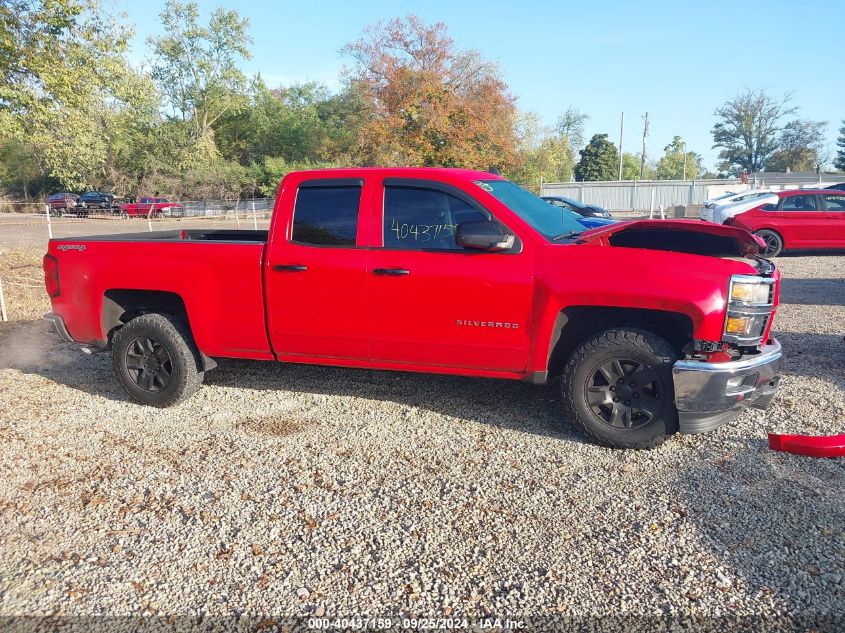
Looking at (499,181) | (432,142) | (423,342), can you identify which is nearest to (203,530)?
(423,342)

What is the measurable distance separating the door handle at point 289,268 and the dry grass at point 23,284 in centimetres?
615

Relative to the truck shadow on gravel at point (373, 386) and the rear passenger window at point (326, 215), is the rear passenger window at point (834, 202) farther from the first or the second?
the rear passenger window at point (326, 215)

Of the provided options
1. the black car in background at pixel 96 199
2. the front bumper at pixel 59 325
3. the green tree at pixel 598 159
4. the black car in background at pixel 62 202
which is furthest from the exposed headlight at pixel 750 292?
the green tree at pixel 598 159

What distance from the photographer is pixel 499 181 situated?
16.4 feet

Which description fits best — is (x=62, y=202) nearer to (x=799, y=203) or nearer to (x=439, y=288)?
(x=799, y=203)

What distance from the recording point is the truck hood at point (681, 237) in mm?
4375

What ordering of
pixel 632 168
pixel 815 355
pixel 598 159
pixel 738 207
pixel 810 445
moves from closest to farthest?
pixel 810 445
pixel 815 355
pixel 738 207
pixel 598 159
pixel 632 168

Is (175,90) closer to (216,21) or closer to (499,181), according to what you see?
(216,21)

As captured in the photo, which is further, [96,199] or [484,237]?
[96,199]

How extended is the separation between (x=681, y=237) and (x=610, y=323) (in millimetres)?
1027

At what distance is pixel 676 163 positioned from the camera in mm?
110812

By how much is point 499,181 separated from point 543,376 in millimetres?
1595

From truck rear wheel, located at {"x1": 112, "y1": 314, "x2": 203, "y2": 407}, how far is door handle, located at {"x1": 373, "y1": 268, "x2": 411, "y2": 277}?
1.76m

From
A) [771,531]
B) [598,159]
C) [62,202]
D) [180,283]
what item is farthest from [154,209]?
[598,159]
